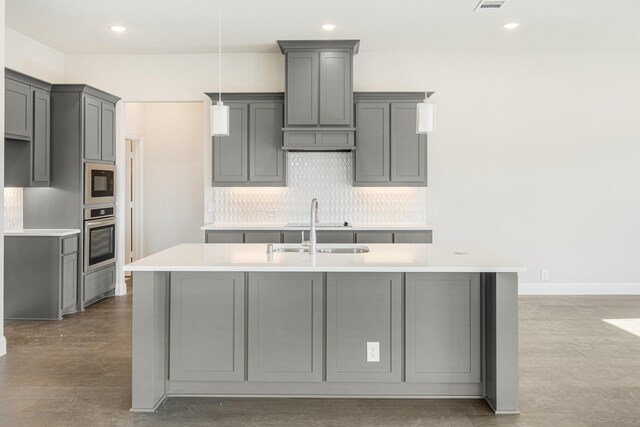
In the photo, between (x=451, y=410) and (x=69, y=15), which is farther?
(x=69, y=15)

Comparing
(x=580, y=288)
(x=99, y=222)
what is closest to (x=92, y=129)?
(x=99, y=222)

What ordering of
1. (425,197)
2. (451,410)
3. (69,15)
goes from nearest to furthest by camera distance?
(451,410)
(69,15)
(425,197)

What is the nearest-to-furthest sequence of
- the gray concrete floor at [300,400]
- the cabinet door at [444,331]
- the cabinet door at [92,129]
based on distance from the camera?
the gray concrete floor at [300,400] < the cabinet door at [444,331] < the cabinet door at [92,129]

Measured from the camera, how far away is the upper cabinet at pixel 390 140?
20.1ft

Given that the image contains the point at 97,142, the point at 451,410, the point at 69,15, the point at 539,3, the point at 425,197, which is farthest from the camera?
the point at 425,197

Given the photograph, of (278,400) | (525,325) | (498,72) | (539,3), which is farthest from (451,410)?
(498,72)

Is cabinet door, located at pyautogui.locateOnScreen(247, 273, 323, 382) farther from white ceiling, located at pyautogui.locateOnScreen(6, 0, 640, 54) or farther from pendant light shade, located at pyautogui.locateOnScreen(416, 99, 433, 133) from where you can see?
white ceiling, located at pyautogui.locateOnScreen(6, 0, 640, 54)

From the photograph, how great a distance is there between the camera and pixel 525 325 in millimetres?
5148

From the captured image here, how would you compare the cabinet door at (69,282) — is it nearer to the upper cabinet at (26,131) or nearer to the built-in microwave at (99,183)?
the built-in microwave at (99,183)

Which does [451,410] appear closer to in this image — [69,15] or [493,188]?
[493,188]

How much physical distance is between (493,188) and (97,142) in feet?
14.9

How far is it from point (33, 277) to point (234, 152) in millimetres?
2381

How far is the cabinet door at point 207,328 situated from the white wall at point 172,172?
15.4 ft

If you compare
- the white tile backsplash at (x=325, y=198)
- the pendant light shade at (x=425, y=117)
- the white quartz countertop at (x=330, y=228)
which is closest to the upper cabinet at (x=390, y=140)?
the white tile backsplash at (x=325, y=198)
